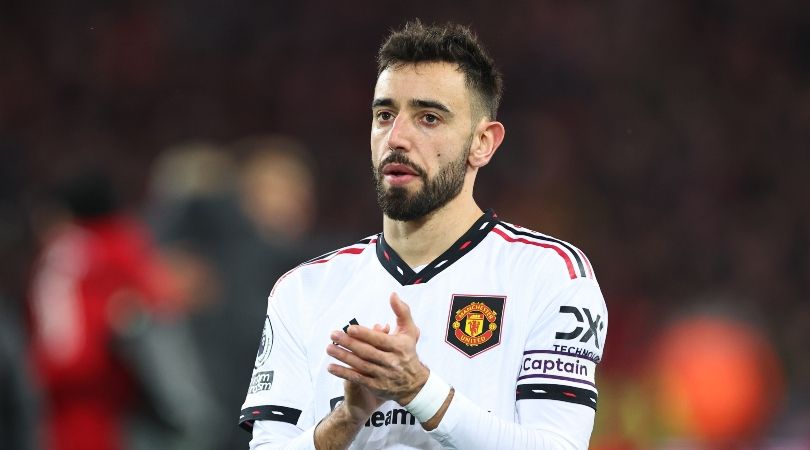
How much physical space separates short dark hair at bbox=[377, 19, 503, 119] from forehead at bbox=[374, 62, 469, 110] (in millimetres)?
19

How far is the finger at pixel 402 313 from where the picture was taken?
313 centimetres

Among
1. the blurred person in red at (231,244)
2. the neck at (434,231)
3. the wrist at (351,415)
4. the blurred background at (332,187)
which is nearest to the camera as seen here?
the wrist at (351,415)

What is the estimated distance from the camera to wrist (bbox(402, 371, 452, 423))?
10.4 feet

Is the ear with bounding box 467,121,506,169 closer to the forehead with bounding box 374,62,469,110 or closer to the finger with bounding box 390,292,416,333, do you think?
the forehead with bounding box 374,62,469,110

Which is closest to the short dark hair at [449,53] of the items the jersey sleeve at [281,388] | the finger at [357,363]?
the jersey sleeve at [281,388]

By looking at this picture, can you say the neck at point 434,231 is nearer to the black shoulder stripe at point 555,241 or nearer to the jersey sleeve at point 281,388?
the black shoulder stripe at point 555,241

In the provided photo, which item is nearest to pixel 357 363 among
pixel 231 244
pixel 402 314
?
pixel 402 314

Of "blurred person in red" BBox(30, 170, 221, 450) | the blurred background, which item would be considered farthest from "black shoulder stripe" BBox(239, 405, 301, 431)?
"blurred person in red" BBox(30, 170, 221, 450)

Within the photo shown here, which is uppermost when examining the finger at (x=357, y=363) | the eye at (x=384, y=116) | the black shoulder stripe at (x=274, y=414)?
the eye at (x=384, y=116)

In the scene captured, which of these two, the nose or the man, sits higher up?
the nose

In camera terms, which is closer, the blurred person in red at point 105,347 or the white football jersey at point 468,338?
the white football jersey at point 468,338

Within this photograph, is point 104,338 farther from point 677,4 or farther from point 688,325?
point 677,4

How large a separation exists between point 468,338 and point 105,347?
3.34 m

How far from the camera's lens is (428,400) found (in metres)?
3.19
